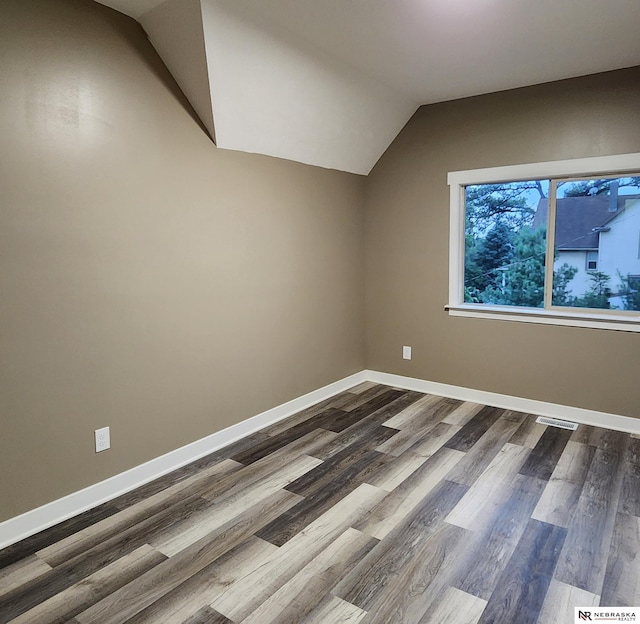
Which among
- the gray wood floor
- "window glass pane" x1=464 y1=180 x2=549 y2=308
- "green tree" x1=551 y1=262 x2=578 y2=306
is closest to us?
the gray wood floor

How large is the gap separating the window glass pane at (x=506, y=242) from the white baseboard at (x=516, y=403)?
0.77m

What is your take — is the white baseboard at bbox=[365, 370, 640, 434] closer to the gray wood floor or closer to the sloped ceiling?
the gray wood floor

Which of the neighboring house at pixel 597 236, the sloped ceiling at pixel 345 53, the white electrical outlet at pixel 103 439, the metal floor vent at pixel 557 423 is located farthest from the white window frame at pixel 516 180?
the white electrical outlet at pixel 103 439

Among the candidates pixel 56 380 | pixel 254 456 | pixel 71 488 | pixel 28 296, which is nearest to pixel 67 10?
pixel 28 296

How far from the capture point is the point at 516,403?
3.90 metres

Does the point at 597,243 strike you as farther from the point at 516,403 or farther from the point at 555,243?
the point at 516,403

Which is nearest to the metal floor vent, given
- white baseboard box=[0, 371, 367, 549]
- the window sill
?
the window sill

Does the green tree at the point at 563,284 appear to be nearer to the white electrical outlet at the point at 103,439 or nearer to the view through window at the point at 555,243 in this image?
the view through window at the point at 555,243

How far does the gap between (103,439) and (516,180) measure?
11.1 ft

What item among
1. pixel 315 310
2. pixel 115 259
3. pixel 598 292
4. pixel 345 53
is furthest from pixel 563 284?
pixel 115 259

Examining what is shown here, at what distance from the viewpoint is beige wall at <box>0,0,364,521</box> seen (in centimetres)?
220

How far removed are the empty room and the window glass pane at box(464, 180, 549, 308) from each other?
0.02 meters

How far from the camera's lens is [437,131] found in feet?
13.2

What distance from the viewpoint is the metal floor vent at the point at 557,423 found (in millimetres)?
3537
